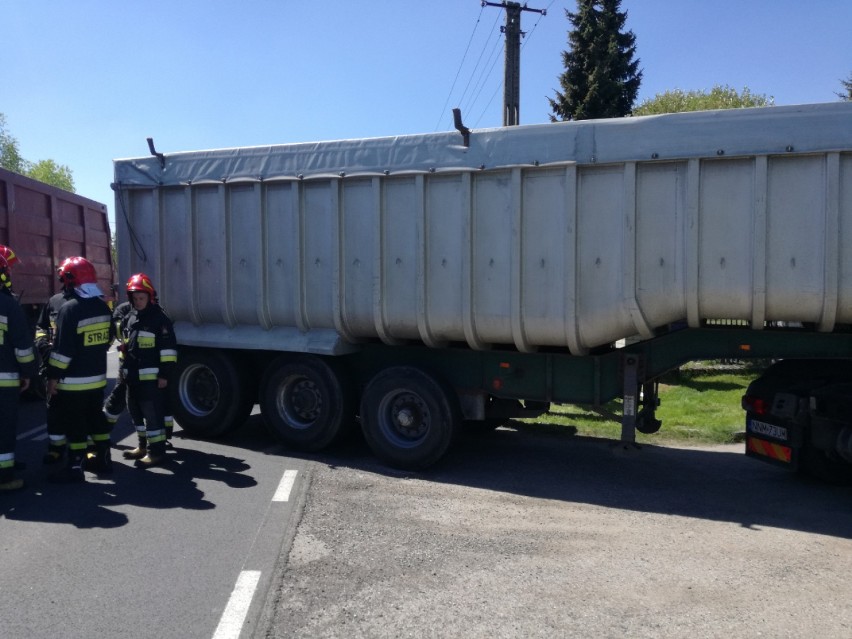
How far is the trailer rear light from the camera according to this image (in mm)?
6367

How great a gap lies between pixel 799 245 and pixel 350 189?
4.07 m

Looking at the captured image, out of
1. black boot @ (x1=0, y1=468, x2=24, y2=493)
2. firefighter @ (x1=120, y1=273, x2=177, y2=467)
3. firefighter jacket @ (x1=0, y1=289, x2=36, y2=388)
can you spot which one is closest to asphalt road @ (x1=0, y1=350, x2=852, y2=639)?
black boot @ (x1=0, y1=468, x2=24, y2=493)

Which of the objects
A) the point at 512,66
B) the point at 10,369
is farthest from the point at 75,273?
the point at 512,66

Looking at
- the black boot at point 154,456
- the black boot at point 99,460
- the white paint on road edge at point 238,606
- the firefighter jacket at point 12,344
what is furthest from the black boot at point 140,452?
the white paint on road edge at point 238,606

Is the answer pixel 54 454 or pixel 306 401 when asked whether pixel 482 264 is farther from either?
pixel 54 454

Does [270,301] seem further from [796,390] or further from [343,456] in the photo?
[796,390]

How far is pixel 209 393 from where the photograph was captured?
8.15m

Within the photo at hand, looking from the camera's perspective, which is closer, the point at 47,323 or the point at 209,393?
the point at 47,323

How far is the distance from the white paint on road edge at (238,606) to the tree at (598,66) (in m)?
22.2

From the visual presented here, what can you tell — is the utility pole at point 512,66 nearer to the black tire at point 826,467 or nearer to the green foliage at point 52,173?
the black tire at point 826,467

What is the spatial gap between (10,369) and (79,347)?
563 millimetres

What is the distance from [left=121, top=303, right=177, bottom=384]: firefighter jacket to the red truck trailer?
3.29 metres

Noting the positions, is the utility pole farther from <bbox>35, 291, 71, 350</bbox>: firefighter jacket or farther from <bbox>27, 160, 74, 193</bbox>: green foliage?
<bbox>27, 160, 74, 193</bbox>: green foliage

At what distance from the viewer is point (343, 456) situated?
7.50 metres
